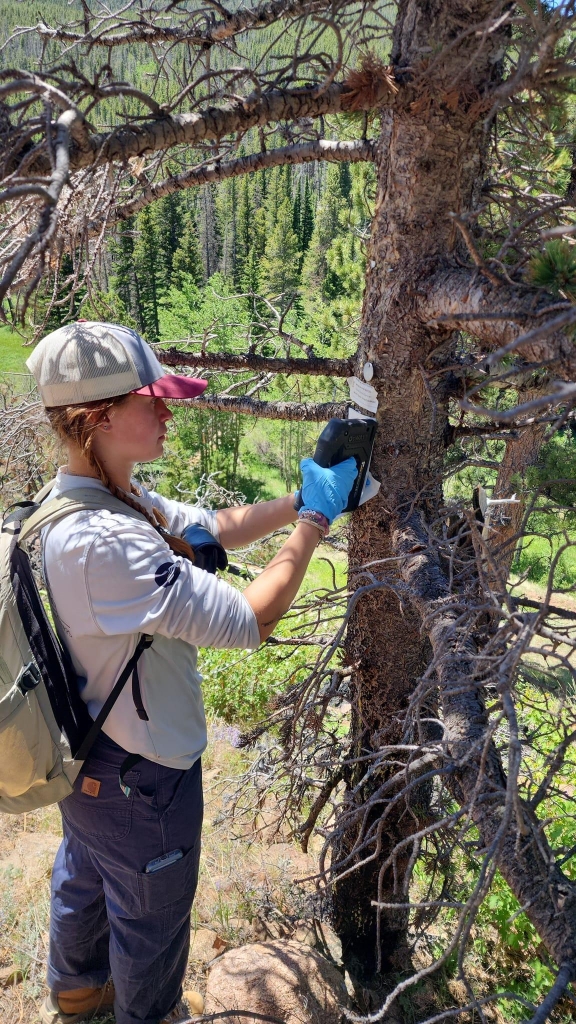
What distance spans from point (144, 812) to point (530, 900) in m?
Result: 1.12

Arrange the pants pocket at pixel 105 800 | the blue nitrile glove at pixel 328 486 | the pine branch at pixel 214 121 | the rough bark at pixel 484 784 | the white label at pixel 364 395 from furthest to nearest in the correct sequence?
the white label at pixel 364 395 < the blue nitrile glove at pixel 328 486 < the pants pocket at pixel 105 800 < the pine branch at pixel 214 121 < the rough bark at pixel 484 784

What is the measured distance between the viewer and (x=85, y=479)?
175 cm

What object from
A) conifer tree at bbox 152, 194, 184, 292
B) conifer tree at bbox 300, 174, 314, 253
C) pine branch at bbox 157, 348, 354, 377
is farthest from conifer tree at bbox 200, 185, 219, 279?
pine branch at bbox 157, 348, 354, 377

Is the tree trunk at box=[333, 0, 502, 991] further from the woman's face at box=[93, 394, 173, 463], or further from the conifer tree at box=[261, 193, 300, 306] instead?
the conifer tree at box=[261, 193, 300, 306]

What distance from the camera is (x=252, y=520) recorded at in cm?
230

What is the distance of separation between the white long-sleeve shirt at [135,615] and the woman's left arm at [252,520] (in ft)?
1.79

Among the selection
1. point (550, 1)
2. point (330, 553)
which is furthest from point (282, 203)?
point (550, 1)

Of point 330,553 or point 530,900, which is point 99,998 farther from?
point 330,553

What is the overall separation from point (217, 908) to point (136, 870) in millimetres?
1383

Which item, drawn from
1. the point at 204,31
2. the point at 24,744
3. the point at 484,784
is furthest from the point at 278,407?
the point at 484,784

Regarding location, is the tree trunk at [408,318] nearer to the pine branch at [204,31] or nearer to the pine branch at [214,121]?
the pine branch at [214,121]

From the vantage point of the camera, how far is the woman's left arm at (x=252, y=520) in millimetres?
2283

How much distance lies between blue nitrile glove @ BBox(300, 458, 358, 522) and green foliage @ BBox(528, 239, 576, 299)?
2.77 ft

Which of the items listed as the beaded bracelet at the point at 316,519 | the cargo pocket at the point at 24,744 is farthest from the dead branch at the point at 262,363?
the cargo pocket at the point at 24,744
